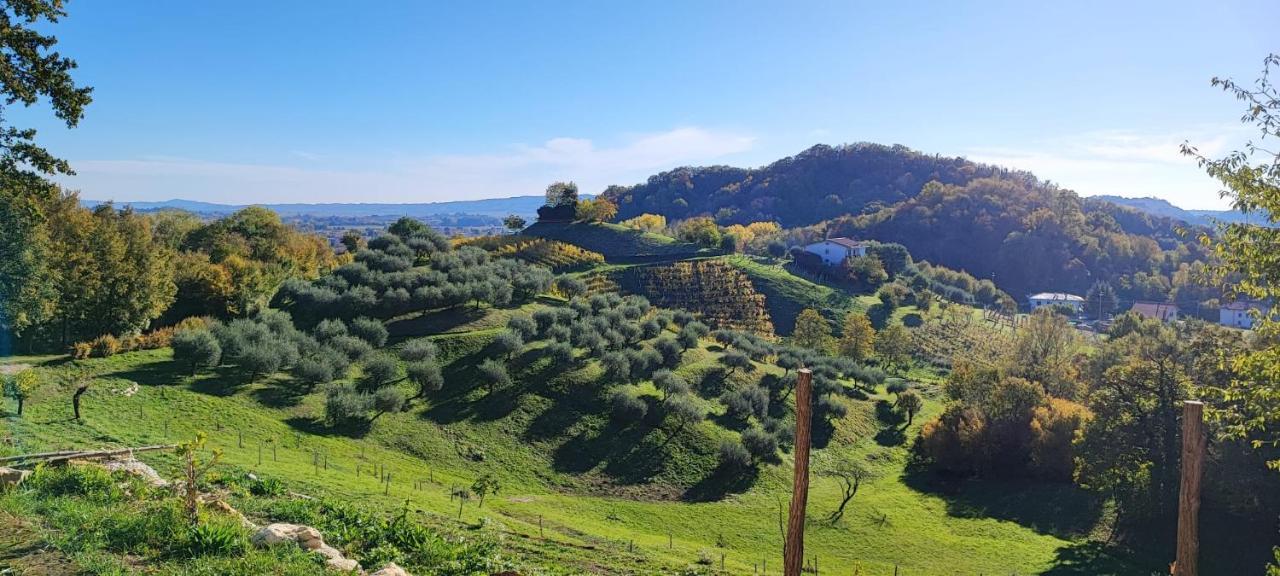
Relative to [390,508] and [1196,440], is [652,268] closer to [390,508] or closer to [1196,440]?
[390,508]

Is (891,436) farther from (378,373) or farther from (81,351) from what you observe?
(81,351)

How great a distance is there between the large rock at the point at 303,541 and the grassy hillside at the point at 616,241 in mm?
79781

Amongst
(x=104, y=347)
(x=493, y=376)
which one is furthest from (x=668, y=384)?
(x=104, y=347)

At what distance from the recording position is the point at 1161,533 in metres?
29.3

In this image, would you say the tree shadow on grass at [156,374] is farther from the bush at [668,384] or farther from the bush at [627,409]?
the bush at [668,384]

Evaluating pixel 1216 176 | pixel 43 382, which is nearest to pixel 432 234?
pixel 43 382

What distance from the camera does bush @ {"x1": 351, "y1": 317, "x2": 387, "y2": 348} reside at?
40344 mm

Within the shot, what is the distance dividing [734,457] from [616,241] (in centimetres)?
6956

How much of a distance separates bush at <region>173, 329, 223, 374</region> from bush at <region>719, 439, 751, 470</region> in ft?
86.4

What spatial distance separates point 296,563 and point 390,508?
23.7 ft

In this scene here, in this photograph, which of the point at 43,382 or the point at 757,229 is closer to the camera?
the point at 43,382

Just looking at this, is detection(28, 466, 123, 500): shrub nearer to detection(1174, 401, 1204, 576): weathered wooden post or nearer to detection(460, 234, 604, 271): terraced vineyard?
detection(1174, 401, 1204, 576): weathered wooden post

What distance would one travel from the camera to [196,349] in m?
30.3

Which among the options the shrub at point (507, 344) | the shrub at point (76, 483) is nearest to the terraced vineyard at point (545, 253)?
the shrub at point (507, 344)
